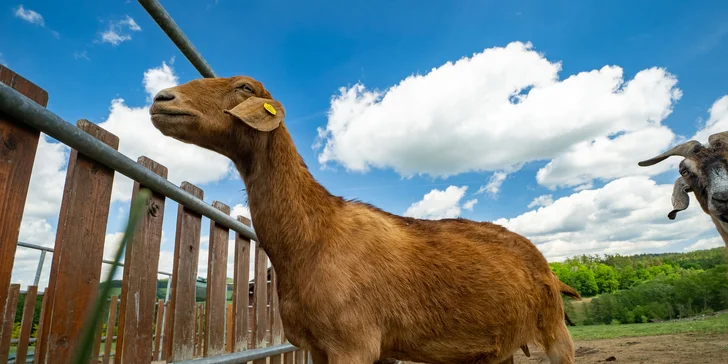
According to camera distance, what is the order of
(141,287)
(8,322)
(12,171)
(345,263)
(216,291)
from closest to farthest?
(12,171)
(141,287)
(345,263)
(216,291)
(8,322)

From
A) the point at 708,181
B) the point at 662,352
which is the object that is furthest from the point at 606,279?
the point at 708,181

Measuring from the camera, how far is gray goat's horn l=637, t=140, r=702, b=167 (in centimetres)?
733

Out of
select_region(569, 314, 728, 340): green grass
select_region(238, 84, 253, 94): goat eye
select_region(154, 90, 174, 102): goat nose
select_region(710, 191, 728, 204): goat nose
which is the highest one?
select_region(238, 84, 253, 94): goat eye

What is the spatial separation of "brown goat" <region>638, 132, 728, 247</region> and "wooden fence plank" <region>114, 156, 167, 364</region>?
6.95 metres

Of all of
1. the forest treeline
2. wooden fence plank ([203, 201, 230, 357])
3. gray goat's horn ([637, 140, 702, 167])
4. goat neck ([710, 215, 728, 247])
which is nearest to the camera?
wooden fence plank ([203, 201, 230, 357])

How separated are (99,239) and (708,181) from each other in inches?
310

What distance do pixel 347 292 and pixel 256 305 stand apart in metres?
2.10

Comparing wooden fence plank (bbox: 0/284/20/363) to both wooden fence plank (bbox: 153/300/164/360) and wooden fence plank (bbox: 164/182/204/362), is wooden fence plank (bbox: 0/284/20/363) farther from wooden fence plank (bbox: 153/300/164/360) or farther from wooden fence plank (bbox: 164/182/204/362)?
wooden fence plank (bbox: 153/300/164/360)

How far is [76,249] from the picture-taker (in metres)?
2.19

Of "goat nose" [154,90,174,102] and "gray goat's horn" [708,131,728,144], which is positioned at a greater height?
"gray goat's horn" [708,131,728,144]

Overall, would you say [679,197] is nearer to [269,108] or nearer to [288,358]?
[288,358]

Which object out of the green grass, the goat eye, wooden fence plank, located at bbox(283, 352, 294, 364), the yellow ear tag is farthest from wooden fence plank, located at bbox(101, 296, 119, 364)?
the green grass

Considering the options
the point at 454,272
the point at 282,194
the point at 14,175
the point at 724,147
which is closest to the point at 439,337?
the point at 454,272

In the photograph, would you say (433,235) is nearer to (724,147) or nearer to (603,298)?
(724,147)
